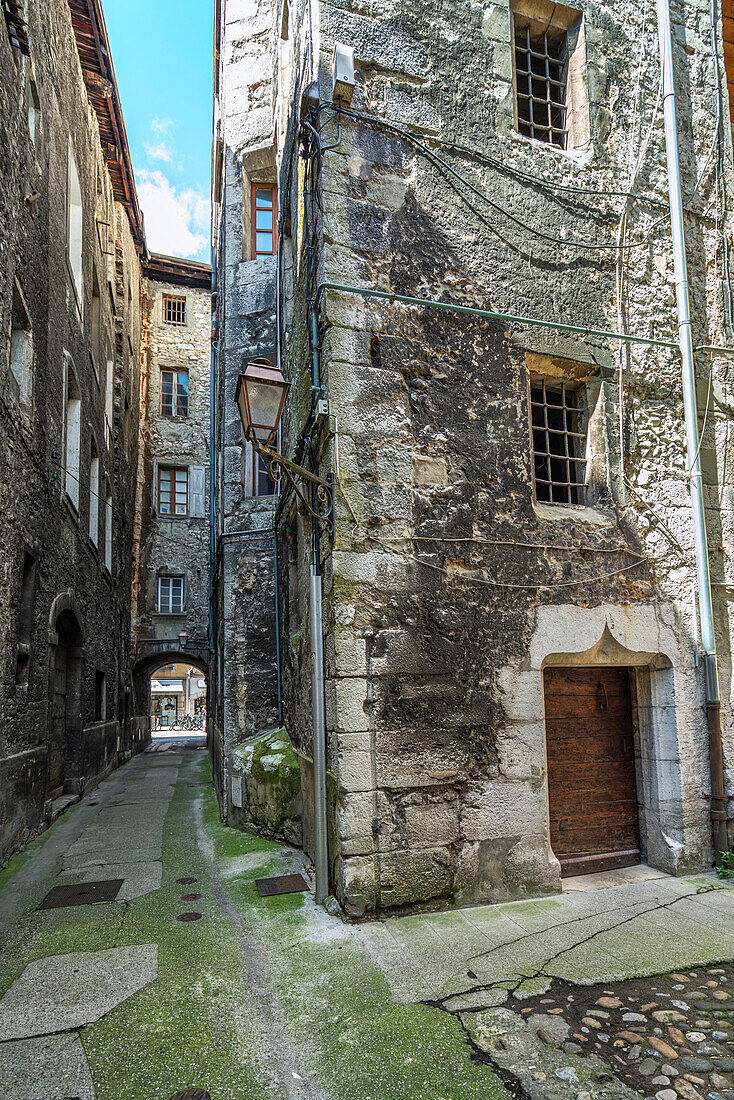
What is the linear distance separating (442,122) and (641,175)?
1.87 meters

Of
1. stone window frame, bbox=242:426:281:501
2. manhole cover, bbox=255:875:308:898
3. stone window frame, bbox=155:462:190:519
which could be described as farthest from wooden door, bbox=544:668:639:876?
stone window frame, bbox=155:462:190:519

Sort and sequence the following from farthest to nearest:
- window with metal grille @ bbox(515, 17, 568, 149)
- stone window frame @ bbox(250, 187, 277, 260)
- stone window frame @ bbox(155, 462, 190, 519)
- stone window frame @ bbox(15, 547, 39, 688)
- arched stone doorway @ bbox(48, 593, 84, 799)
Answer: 1. stone window frame @ bbox(155, 462, 190, 519)
2. stone window frame @ bbox(250, 187, 277, 260)
3. arched stone doorway @ bbox(48, 593, 84, 799)
4. stone window frame @ bbox(15, 547, 39, 688)
5. window with metal grille @ bbox(515, 17, 568, 149)

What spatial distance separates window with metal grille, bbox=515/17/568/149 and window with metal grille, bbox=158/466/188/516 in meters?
15.3

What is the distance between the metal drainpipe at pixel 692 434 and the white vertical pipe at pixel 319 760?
2.86 meters

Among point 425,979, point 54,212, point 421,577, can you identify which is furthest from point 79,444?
point 425,979

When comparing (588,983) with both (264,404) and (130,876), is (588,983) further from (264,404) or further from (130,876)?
(264,404)

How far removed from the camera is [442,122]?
4719mm

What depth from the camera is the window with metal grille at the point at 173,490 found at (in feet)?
62.0

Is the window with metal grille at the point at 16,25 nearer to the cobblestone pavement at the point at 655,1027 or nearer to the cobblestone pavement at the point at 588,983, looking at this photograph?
the cobblestone pavement at the point at 588,983

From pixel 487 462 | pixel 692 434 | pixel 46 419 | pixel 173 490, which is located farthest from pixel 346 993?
pixel 173 490

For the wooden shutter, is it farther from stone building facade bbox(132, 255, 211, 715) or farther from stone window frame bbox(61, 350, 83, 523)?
stone window frame bbox(61, 350, 83, 523)

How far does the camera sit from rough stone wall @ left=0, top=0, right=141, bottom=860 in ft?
18.8

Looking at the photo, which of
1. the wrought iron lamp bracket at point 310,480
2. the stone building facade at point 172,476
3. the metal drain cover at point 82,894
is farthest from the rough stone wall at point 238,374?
the stone building facade at point 172,476

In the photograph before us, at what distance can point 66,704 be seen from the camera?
30.1 ft
